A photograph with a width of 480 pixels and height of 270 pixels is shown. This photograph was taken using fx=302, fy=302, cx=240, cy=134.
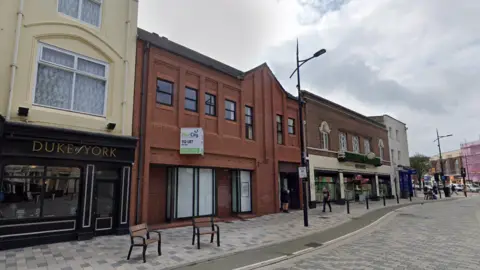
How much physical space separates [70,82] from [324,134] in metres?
20.5

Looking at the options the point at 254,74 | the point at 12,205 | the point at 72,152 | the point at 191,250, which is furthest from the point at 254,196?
the point at 12,205

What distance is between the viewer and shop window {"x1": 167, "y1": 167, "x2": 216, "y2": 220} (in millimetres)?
14555

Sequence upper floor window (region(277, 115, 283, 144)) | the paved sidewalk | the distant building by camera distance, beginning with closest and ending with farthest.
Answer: the paved sidewalk < upper floor window (region(277, 115, 283, 144)) < the distant building

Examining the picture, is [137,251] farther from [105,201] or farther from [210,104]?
[210,104]

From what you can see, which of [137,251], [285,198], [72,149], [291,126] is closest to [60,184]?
[72,149]

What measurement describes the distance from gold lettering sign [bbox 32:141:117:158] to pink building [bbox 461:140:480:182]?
96926 mm

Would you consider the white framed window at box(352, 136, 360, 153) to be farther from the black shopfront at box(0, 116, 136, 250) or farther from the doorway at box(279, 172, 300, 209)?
the black shopfront at box(0, 116, 136, 250)

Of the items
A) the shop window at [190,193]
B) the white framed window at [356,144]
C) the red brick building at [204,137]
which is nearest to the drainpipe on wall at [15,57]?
the red brick building at [204,137]

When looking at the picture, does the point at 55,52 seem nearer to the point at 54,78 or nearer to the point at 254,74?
the point at 54,78

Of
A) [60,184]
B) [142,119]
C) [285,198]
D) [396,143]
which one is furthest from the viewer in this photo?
[396,143]

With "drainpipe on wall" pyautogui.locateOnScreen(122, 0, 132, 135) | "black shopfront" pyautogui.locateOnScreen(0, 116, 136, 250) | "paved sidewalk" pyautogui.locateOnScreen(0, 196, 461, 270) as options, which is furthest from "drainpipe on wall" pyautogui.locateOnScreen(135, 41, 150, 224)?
"paved sidewalk" pyautogui.locateOnScreen(0, 196, 461, 270)

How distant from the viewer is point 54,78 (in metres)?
11.1

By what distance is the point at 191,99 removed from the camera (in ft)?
52.3

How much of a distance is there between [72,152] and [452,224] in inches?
689
